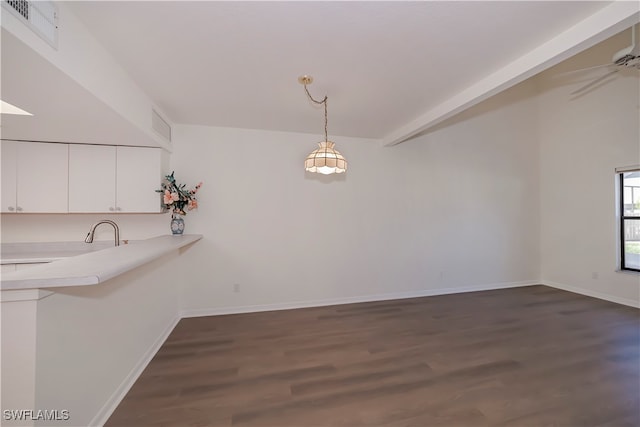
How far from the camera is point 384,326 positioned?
10.9 feet

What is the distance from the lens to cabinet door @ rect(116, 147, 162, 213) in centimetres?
300

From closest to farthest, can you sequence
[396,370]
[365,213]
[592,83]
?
[396,370] < [592,83] < [365,213]

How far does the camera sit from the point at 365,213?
4.29m

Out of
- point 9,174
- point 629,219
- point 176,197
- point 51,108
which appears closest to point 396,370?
point 176,197

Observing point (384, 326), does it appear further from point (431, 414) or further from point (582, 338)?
point (582, 338)

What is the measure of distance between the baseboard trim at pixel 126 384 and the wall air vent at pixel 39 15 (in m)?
2.32

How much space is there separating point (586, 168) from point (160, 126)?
266 inches

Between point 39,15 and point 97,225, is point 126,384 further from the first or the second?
point 39,15

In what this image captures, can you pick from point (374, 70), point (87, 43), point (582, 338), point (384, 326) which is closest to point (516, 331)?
point (582, 338)

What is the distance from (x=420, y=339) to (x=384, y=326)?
47 centimetres

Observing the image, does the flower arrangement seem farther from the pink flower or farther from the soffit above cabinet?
the soffit above cabinet

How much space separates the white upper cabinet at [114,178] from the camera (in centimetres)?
286

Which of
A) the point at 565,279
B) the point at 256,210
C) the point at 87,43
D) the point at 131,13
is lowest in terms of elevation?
the point at 565,279

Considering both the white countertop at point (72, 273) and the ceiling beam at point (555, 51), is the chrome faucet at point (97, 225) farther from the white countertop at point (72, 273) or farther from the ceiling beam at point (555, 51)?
the ceiling beam at point (555, 51)
